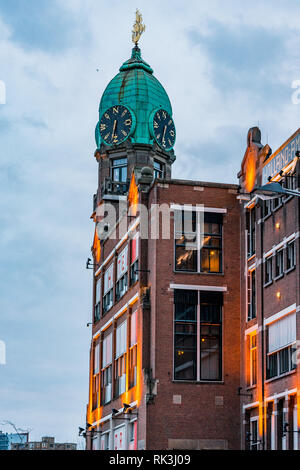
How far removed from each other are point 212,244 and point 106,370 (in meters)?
12.8

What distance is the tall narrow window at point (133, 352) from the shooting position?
47562mm

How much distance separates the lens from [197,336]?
45.2 meters

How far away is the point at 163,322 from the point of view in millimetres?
45156

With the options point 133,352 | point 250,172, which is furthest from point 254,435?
point 250,172

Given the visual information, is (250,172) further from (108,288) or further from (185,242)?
(108,288)

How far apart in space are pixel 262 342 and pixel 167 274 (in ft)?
20.3

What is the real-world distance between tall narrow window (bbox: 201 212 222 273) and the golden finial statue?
28.0 meters

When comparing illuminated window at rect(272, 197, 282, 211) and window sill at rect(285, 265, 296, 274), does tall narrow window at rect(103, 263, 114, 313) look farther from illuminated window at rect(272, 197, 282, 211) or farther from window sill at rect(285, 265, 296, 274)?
window sill at rect(285, 265, 296, 274)

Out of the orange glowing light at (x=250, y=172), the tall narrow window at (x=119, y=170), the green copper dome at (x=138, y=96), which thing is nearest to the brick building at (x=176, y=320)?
the orange glowing light at (x=250, y=172)

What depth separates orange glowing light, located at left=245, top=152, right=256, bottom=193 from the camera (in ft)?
148

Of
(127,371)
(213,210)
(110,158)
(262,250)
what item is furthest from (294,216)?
(110,158)

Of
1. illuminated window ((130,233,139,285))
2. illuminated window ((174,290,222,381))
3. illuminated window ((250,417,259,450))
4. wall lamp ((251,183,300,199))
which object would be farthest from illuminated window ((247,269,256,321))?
wall lamp ((251,183,300,199))

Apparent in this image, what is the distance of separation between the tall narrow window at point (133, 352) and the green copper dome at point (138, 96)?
61.4ft

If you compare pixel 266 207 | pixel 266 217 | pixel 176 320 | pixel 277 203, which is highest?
pixel 266 207
